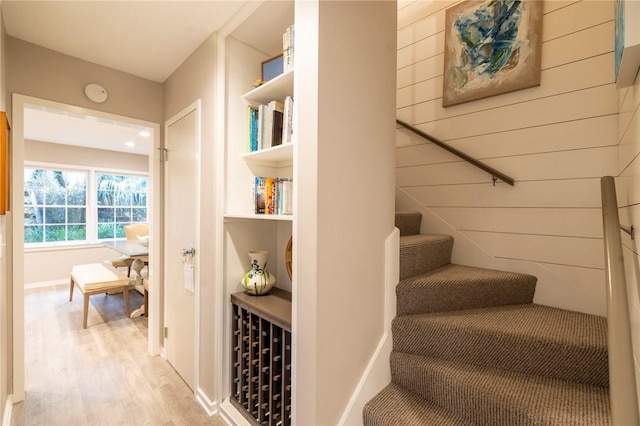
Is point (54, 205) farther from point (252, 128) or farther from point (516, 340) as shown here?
point (516, 340)

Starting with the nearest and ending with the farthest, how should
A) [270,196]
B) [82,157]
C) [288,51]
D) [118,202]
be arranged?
[288,51] → [270,196] → [82,157] → [118,202]

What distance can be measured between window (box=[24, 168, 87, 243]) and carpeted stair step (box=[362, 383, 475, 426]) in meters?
6.18

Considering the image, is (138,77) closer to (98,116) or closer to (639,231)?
(98,116)

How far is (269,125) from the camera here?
173 centimetres

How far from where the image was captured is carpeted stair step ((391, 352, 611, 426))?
3.33 ft

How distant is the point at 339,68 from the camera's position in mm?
1221

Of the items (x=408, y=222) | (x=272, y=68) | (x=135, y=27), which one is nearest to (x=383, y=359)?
(x=408, y=222)

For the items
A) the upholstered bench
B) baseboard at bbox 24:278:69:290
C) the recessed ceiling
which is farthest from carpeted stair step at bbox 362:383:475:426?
baseboard at bbox 24:278:69:290

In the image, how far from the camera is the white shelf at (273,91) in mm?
1568

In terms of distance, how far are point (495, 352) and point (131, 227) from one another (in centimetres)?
587

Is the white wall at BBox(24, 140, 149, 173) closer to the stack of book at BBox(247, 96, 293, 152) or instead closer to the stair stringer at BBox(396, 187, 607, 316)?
the stack of book at BBox(247, 96, 293, 152)

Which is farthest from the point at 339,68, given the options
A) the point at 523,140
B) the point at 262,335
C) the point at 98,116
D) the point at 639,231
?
the point at 98,116

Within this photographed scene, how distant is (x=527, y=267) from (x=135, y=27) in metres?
2.93

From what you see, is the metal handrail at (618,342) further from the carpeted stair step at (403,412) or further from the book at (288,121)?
the book at (288,121)
